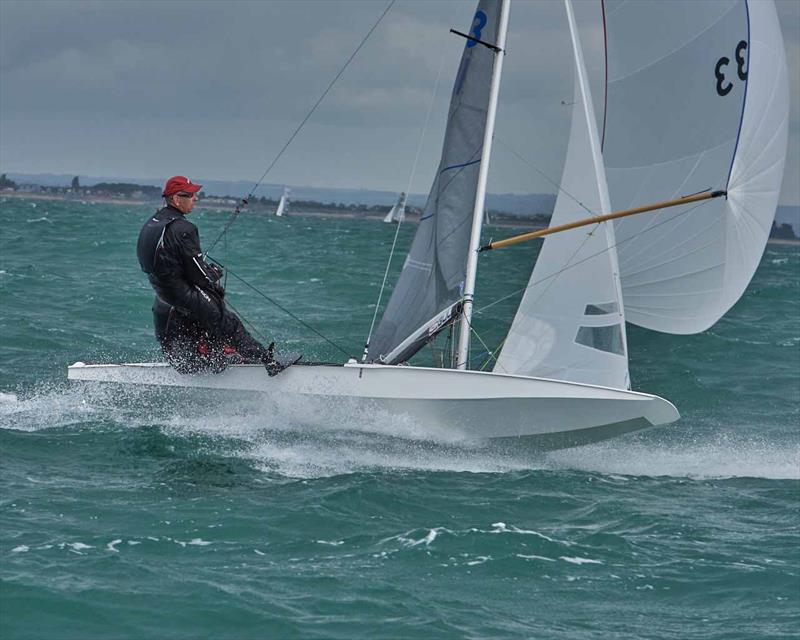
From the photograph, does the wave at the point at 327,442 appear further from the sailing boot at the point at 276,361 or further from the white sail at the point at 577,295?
the white sail at the point at 577,295

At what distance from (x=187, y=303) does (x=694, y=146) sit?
4701 millimetres

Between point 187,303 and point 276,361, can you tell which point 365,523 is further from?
point 187,303

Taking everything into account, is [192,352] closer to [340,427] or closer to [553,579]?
[340,427]

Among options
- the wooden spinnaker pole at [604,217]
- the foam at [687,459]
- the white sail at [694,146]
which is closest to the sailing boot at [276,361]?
the wooden spinnaker pole at [604,217]

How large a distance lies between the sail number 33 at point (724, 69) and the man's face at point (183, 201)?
4655mm

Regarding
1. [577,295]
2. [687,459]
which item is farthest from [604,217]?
[687,459]

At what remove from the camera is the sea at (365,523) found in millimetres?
6227

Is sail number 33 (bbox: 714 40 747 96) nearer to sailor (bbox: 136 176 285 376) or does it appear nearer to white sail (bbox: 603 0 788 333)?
white sail (bbox: 603 0 788 333)

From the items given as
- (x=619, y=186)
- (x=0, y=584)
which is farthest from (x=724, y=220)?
(x=0, y=584)

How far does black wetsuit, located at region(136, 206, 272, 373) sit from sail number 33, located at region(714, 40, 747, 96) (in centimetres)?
456

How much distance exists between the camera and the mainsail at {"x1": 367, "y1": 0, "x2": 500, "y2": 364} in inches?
403

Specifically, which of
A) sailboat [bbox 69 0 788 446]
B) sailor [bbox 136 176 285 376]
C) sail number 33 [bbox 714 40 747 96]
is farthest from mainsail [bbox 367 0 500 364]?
sail number 33 [bbox 714 40 747 96]

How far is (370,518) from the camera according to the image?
7.84 metres

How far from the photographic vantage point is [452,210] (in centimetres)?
1041
